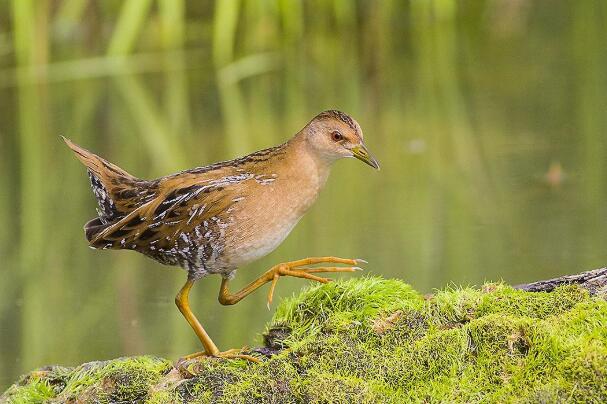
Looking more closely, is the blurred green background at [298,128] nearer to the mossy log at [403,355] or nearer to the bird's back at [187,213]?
the bird's back at [187,213]

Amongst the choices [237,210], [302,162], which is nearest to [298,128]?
[302,162]

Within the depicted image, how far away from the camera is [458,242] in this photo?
7.63 m

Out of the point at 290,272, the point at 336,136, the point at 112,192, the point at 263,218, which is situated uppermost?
the point at 336,136

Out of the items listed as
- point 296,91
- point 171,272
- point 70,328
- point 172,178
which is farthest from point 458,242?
point 296,91

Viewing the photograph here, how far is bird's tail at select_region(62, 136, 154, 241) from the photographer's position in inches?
209

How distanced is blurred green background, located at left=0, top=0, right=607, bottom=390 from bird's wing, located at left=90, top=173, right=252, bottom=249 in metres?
1.33

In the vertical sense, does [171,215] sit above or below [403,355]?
above

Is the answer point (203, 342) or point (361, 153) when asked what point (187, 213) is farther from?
point (361, 153)

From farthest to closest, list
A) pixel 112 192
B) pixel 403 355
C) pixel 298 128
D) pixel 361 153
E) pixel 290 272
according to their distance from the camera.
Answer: pixel 298 128, pixel 112 192, pixel 361 153, pixel 290 272, pixel 403 355

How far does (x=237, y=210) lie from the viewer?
4.95 m

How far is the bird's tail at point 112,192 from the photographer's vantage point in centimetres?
530

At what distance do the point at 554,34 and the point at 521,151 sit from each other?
453 centimetres

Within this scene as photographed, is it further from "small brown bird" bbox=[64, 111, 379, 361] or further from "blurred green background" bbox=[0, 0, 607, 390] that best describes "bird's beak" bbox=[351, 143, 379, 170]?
"blurred green background" bbox=[0, 0, 607, 390]

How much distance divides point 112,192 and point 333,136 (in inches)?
40.8
